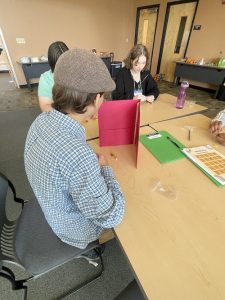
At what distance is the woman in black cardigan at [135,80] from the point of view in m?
1.75

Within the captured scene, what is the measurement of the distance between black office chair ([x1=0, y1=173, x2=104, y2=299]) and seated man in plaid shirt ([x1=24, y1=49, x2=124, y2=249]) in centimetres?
30

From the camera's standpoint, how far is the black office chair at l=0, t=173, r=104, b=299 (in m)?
0.80

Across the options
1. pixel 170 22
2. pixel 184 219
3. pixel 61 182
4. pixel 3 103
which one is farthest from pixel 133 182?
pixel 170 22

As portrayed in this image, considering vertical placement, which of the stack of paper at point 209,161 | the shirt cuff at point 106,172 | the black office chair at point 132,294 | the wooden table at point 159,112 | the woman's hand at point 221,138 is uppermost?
the shirt cuff at point 106,172

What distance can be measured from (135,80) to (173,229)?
67.1 inches

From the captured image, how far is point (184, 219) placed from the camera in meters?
0.69

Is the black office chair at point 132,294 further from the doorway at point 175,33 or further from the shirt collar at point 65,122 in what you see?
the doorway at point 175,33

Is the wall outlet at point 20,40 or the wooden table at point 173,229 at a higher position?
the wall outlet at point 20,40

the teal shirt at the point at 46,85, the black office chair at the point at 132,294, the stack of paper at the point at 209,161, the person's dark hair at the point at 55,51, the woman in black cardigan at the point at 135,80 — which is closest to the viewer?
the black office chair at the point at 132,294

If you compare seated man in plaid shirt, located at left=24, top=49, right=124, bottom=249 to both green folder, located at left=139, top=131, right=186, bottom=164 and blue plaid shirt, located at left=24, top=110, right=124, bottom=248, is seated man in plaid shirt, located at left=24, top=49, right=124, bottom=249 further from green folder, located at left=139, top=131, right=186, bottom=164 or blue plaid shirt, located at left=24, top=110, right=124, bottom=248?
green folder, located at left=139, top=131, right=186, bottom=164

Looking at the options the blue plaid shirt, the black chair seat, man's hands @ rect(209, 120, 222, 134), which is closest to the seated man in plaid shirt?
the blue plaid shirt

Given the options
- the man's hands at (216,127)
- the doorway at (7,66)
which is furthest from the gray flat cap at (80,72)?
the doorway at (7,66)

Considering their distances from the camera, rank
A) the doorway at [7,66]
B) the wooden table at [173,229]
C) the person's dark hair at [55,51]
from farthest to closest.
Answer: the doorway at [7,66]
the person's dark hair at [55,51]
the wooden table at [173,229]

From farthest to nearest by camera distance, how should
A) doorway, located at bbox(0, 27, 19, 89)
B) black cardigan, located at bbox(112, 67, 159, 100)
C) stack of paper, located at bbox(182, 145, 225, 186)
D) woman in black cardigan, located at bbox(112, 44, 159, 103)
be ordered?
doorway, located at bbox(0, 27, 19, 89) → black cardigan, located at bbox(112, 67, 159, 100) → woman in black cardigan, located at bbox(112, 44, 159, 103) → stack of paper, located at bbox(182, 145, 225, 186)
